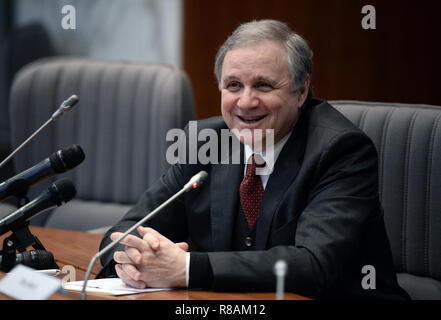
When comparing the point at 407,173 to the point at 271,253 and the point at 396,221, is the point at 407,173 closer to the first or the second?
the point at 396,221

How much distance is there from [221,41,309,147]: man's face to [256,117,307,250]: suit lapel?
0.08m

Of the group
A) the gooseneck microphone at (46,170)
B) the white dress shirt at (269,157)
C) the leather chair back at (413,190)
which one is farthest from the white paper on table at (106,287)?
the leather chair back at (413,190)

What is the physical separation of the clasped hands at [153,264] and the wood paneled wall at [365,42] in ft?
6.50

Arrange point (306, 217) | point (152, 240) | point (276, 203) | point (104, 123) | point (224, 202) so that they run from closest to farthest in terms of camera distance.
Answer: point (152, 240) → point (306, 217) → point (276, 203) → point (224, 202) → point (104, 123)

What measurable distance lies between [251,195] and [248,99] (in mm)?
277

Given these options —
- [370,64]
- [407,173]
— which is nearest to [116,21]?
[370,64]

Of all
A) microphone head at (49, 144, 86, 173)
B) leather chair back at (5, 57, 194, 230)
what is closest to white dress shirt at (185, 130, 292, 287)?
microphone head at (49, 144, 86, 173)

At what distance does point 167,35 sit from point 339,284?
7.99 feet

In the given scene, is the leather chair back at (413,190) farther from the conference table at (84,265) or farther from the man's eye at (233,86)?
the conference table at (84,265)

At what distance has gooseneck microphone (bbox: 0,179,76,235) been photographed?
1.43 meters

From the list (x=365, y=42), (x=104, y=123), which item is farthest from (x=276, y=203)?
(x=365, y=42)

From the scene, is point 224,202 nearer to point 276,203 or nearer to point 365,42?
point 276,203

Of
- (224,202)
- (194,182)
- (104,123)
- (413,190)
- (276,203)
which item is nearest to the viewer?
(194,182)

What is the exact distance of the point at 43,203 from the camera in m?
1.45
